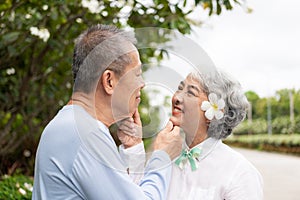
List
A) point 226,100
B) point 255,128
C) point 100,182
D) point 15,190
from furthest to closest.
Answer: point 255,128, point 15,190, point 226,100, point 100,182

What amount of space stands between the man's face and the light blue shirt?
0.23 ft

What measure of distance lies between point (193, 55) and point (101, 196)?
0.42 m

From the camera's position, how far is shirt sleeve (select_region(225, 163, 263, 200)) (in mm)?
1978

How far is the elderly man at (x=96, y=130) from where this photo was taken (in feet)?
4.89

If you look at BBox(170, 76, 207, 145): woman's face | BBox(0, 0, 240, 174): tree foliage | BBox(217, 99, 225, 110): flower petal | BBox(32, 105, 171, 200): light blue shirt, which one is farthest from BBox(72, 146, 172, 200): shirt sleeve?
BBox(0, 0, 240, 174): tree foliage

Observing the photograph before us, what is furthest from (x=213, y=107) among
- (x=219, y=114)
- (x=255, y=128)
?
(x=255, y=128)

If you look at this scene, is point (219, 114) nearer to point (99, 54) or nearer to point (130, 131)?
point (130, 131)

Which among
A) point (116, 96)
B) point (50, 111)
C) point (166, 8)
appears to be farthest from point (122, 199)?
point (50, 111)

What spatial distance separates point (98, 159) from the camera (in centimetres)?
150

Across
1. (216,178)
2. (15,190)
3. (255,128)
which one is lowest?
(255,128)

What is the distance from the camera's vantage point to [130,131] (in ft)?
5.74

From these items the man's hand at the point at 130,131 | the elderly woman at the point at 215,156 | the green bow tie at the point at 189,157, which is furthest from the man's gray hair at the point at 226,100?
the man's hand at the point at 130,131

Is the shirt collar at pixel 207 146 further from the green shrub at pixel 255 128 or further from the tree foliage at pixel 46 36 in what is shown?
the green shrub at pixel 255 128

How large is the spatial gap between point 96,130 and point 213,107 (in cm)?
54
